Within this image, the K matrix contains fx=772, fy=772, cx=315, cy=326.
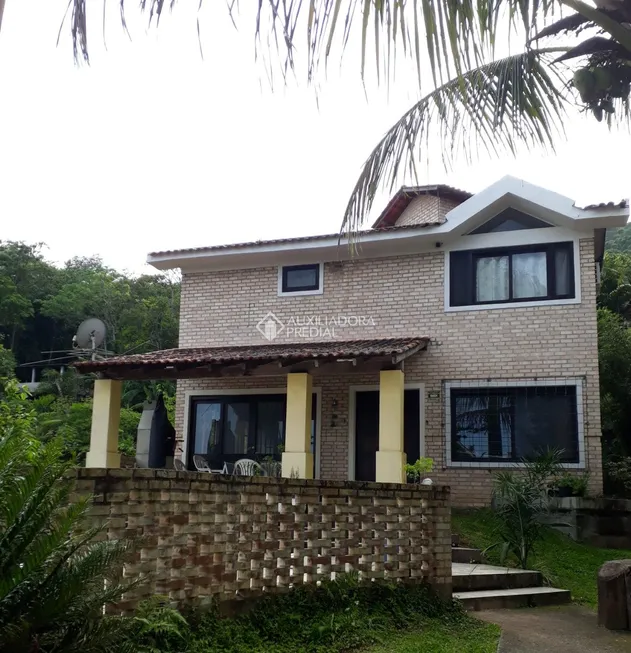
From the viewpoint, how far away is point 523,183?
45.1 feet

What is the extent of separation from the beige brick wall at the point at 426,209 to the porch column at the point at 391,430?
493 centimetres

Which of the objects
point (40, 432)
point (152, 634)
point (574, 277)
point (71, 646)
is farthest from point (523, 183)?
point (71, 646)

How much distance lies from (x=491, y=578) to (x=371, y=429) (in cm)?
582

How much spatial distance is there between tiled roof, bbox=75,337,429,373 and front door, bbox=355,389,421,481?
1119 millimetres

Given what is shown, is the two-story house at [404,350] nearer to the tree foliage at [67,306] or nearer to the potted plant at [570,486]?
the potted plant at [570,486]

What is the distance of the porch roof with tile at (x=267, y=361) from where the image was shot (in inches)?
493

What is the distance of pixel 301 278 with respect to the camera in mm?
15680

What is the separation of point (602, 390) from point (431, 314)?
492 cm

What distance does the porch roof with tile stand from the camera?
1252 centimetres

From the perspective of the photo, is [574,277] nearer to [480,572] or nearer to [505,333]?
[505,333]

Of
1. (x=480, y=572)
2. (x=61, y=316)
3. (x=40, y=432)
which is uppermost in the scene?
(x=61, y=316)

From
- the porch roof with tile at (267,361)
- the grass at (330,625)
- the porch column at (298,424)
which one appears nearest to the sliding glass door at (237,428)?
the porch roof with tile at (267,361)

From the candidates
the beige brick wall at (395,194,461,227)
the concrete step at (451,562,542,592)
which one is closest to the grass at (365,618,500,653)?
the concrete step at (451,562,542,592)

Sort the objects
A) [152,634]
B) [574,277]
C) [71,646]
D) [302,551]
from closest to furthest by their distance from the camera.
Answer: [71,646] → [152,634] → [302,551] → [574,277]
